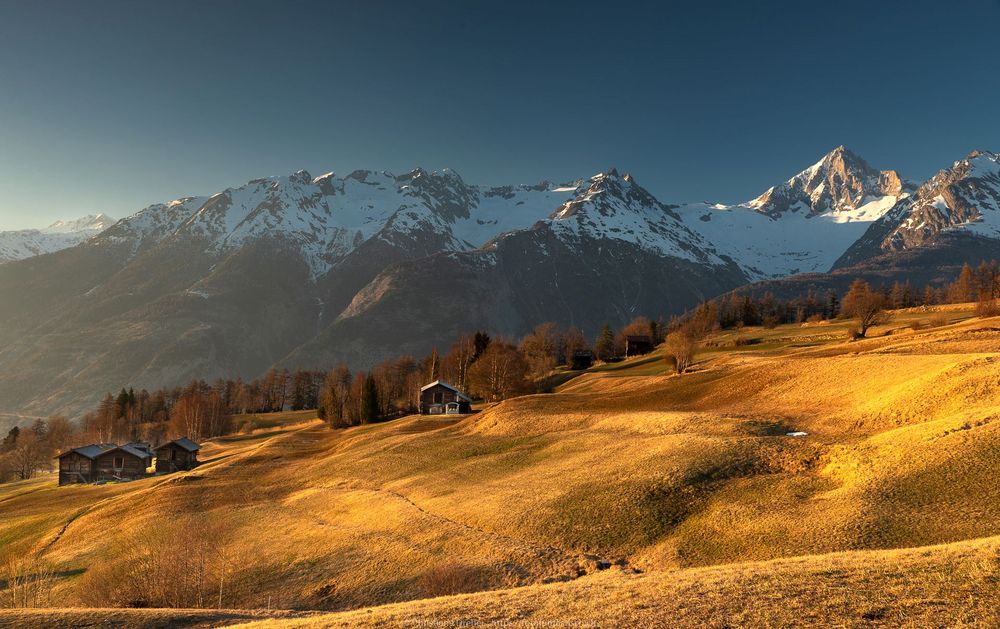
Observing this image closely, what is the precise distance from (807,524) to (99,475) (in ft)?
393

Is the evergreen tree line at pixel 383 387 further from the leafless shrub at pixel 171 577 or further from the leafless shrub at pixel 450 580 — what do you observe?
the leafless shrub at pixel 450 580

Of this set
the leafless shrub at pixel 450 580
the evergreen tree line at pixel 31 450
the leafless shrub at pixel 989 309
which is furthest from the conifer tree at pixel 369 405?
the leafless shrub at pixel 989 309

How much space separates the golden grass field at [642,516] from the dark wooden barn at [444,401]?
42001mm

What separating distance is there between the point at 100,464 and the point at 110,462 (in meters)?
1.67

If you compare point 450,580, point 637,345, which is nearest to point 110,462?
point 450,580

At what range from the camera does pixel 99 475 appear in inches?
3900

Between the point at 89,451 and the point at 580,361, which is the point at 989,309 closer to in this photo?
the point at 580,361

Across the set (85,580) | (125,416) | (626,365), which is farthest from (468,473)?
(125,416)

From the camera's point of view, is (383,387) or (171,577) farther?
(383,387)

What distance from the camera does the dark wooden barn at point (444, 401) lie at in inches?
4412

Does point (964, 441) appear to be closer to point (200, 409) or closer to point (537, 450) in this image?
point (537, 450)

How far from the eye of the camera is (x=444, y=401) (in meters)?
113

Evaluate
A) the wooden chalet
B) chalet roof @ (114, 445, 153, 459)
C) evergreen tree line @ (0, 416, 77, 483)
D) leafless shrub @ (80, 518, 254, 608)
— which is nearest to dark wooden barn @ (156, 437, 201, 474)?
chalet roof @ (114, 445, 153, 459)

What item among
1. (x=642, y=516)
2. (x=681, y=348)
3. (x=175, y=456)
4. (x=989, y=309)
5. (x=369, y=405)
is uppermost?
(x=989, y=309)
